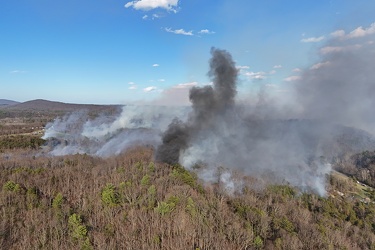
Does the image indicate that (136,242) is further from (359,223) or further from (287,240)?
(359,223)

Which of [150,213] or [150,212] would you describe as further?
[150,212]

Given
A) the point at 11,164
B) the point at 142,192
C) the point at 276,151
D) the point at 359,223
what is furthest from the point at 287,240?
the point at 276,151

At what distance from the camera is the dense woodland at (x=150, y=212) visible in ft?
120

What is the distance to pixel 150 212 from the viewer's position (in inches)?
1922

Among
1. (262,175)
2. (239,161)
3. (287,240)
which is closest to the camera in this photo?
(287,240)

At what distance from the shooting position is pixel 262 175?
105 m

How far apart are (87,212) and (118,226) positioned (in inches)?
401

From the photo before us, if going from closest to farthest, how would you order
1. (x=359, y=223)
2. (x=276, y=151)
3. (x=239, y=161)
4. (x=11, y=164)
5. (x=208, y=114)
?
(x=359, y=223) < (x=11, y=164) < (x=208, y=114) < (x=239, y=161) < (x=276, y=151)

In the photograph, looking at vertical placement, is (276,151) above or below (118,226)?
below

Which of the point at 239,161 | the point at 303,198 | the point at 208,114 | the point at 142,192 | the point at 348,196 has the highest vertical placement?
the point at 208,114

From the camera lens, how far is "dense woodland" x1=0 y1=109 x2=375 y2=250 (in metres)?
36.7

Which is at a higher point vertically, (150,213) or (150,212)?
(150,213)

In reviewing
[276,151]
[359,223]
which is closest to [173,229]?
[359,223]

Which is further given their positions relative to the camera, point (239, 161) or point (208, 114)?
point (239, 161)
